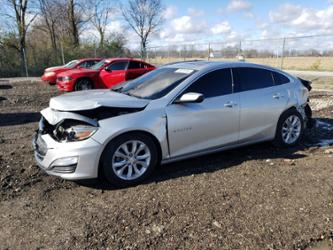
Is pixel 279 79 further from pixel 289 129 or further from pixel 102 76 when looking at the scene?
pixel 102 76

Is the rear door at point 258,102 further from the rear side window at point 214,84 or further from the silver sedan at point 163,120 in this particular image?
the rear side window at point 214,84

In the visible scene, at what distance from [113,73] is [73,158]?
32.1ft

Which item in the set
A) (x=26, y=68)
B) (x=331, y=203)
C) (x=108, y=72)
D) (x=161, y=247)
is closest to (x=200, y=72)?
(x=331, y=203)

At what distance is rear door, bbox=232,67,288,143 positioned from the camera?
16.7 ft

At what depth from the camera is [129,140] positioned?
4.09m

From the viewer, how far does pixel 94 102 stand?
4.16 metres

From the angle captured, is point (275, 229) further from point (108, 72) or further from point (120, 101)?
point (108, 72)

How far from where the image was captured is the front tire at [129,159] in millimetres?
3999

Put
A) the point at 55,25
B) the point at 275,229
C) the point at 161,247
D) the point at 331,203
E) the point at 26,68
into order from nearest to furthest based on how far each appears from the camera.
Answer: the point at 161,247, the point at 275,229, the point at 331,203, the point at 26,68, the point at 55,25

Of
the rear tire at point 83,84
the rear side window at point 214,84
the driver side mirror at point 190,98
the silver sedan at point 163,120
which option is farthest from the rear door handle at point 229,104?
the rear tire at point 83,84

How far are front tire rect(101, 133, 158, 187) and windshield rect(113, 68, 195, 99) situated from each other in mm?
721

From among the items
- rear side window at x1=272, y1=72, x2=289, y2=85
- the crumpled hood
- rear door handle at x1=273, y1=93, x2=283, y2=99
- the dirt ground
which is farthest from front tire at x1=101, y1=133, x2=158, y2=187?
rear side window at x1=272, y1=72, x2=289, y2=85

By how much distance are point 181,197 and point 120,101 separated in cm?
146

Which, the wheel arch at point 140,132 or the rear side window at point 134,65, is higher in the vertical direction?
the rear side window at point 134,65
